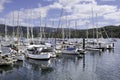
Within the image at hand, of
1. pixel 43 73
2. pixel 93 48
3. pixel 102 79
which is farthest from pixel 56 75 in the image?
pixel 93 48

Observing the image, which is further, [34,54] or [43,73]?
[34,54]

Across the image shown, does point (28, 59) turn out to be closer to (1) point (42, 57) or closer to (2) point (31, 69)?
(1) point (42, 57)

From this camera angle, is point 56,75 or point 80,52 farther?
point 80,52

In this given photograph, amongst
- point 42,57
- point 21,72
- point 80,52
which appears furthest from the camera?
point 80,52

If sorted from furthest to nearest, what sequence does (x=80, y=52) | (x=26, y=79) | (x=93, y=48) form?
(x=93, y=48), (x=80, y=52), (x=26, y=79)

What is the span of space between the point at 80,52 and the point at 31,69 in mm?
31071

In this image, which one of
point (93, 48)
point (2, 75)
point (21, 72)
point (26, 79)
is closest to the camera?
point (26, 79)

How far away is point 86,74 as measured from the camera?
41.2 metres

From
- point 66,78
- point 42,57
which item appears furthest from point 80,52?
point 66,78

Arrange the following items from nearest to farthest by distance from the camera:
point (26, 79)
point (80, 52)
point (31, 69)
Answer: point (26, 79), point (31, 69), point (80, 52)

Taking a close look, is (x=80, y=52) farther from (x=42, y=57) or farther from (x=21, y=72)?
(x=21, y=72)

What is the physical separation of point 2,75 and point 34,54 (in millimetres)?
19762

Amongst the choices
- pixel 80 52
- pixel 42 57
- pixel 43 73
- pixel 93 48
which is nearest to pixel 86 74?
pixel 43 73

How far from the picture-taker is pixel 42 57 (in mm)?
57312
